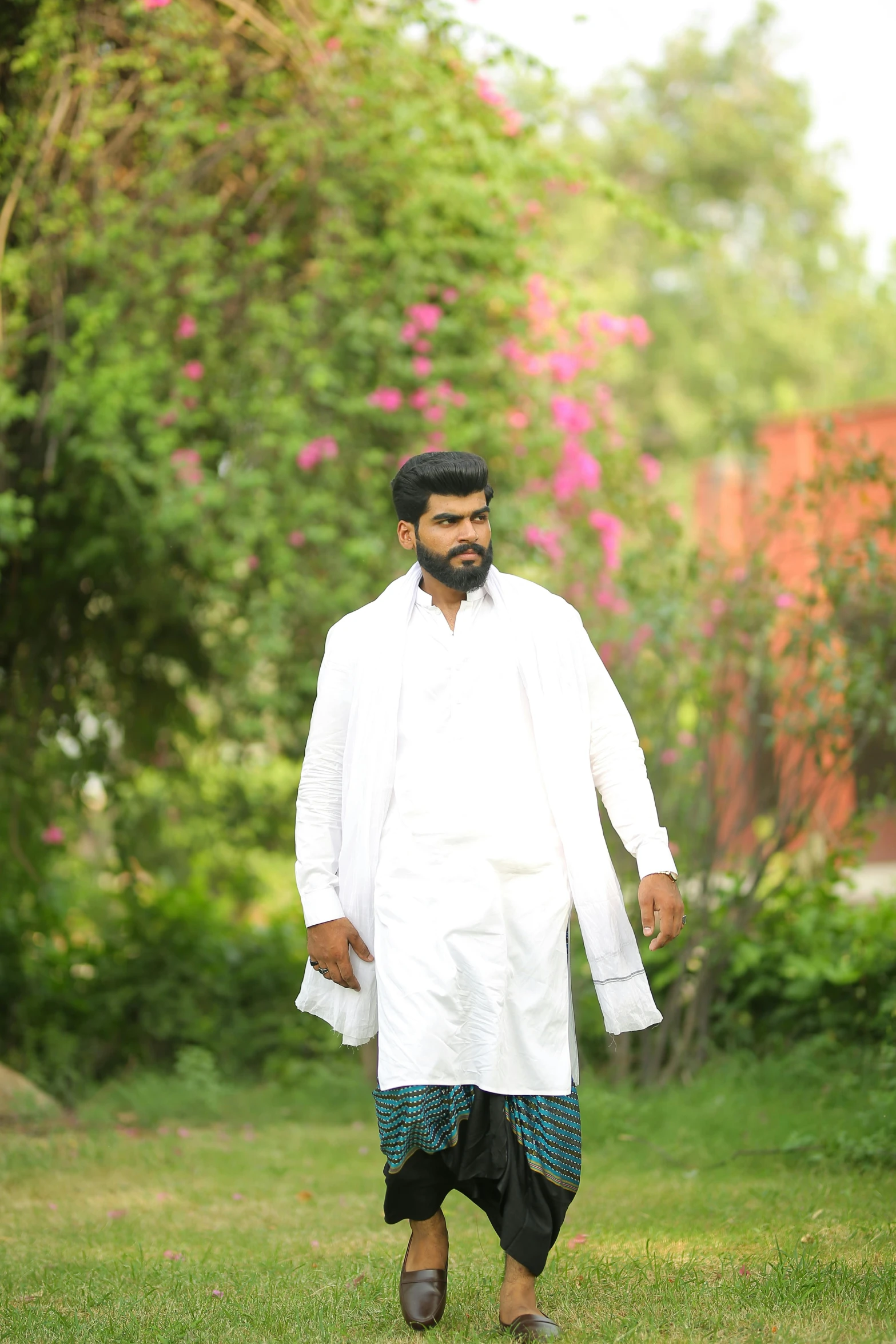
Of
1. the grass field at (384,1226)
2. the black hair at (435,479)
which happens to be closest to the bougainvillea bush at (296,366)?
the grass field at (384,1226)

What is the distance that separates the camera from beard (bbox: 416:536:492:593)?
3.27 m

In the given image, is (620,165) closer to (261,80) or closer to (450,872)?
(261,80)

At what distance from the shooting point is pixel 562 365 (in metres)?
7.05

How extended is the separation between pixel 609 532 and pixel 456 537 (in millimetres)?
4041

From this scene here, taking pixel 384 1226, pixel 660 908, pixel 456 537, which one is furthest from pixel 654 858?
pixel 384 1226

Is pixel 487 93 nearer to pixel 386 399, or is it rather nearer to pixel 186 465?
pixel 386 399

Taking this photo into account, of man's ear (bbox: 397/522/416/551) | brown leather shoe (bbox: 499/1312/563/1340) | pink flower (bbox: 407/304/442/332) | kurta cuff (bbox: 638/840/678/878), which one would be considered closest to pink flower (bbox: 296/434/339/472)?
pink flower (bbox: 407/304/442/332)

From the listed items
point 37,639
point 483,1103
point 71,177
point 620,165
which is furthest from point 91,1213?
point 620,165

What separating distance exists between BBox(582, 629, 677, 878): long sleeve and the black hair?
444 mm

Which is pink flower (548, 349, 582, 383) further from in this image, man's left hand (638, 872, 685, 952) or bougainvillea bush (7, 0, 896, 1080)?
man's left hand (638, 872, 685, 952)

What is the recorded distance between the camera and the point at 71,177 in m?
6.72

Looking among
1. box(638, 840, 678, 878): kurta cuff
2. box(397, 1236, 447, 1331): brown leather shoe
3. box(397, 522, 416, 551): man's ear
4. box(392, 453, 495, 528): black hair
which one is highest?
box(392, 453, 495, 528): black hair

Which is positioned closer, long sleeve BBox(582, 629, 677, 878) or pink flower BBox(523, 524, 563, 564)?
long sleeve BBox(582, 629, 677, 878)

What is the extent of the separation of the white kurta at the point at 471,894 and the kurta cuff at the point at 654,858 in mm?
181
